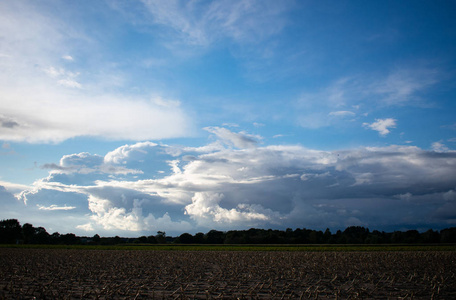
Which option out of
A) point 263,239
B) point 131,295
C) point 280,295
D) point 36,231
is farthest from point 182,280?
point 36,231

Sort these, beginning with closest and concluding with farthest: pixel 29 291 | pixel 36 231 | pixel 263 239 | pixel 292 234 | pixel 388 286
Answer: pixel 29 291, pixel 388 286, pixel 263 239, pixel 292 234, pixel 36 231

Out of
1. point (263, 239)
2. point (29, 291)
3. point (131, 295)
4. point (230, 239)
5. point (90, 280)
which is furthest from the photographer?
point (230, 239)

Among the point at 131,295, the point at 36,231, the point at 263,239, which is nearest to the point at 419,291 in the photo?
the point at 131,295

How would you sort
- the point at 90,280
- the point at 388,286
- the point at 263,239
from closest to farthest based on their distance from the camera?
the point at 388,286
the point at 90,280
the point at 263,239

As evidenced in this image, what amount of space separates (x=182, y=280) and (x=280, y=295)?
7.75m

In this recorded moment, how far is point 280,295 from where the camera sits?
15.3 meters

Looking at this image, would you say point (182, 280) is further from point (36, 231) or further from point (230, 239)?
point (36, 231)

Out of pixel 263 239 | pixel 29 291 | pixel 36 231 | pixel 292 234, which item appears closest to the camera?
pixel 29 291

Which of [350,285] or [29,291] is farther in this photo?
[350,285]

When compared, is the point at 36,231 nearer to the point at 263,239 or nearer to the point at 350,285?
the point at 263,239

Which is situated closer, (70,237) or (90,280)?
(90,280)

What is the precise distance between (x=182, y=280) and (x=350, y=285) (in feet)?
35.4

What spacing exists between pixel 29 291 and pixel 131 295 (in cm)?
588

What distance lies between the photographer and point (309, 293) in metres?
15.6
